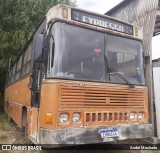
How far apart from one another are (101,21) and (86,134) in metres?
2.62

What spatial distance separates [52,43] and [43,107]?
1.29 metres

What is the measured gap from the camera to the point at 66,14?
4.95 meters

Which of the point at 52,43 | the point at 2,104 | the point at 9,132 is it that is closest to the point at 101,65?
the point at 52,43

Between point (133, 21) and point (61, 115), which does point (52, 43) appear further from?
point (133, 21)

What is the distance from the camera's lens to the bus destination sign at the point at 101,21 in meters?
5.12

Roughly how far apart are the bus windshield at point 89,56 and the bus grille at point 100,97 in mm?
241

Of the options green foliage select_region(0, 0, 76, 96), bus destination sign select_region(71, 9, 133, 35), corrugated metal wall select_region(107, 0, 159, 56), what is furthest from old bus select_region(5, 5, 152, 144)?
green foliage select_region(0, 0, 76, 96)

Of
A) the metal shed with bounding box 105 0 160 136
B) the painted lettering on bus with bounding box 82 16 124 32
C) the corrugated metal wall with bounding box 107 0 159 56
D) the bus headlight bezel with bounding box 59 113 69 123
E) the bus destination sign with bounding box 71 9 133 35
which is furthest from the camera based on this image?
the corrugated metal wall with bounding box 107 0 159 56

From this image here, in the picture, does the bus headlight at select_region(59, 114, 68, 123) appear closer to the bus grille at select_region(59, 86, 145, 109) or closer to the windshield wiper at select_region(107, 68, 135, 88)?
the bus grille at select_region(59, 86, 145, 109)

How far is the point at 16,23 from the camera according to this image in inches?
611

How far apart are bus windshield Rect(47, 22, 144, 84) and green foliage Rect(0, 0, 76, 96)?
9924 mm

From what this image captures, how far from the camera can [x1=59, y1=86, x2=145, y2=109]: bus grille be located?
178 inches

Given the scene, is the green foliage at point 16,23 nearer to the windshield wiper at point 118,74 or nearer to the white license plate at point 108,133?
the windshield wiper at point 118,74

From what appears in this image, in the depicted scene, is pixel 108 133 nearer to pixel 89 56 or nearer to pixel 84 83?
pixel 84 83
